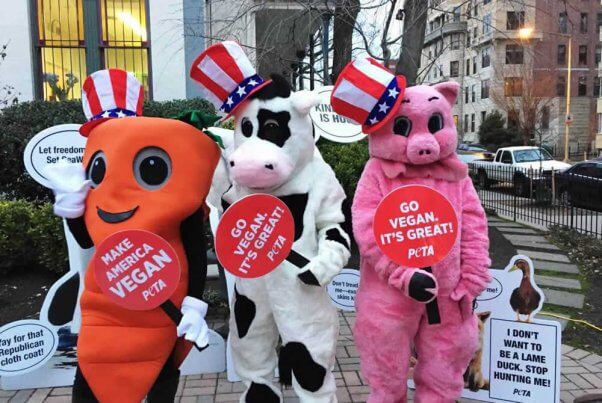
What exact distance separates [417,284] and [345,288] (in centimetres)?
140

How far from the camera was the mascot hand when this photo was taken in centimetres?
250

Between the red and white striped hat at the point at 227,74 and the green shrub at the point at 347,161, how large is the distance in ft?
12.0

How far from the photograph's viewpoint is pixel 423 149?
104 inches

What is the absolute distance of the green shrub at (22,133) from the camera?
6285mm

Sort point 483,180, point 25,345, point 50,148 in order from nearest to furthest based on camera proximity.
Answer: point 25,345, point 50,148, point 483,180

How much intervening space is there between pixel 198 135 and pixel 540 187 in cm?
1125

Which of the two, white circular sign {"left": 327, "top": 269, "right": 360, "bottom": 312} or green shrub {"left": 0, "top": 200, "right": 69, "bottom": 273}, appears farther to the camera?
green shrub {"left": 0, "top": 200, "right": 69, "bottom": 273}

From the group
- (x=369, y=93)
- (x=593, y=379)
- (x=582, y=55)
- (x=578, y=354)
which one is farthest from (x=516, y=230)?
(x=582, y=55)

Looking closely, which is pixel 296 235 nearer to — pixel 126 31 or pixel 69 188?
pixel 69 188

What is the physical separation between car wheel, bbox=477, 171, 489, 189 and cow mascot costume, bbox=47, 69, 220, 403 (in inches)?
629

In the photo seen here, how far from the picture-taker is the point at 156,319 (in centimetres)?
240

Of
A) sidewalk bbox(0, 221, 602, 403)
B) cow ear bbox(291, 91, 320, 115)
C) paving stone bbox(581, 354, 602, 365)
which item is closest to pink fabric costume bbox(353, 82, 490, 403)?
cow ear bbox(291, 91, 320, 115)

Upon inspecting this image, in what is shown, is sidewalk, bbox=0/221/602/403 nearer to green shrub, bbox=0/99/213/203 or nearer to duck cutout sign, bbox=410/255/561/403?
duck cutout sign, bbox=410/255/561/403

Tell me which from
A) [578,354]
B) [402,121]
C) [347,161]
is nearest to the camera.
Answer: [402,121]
